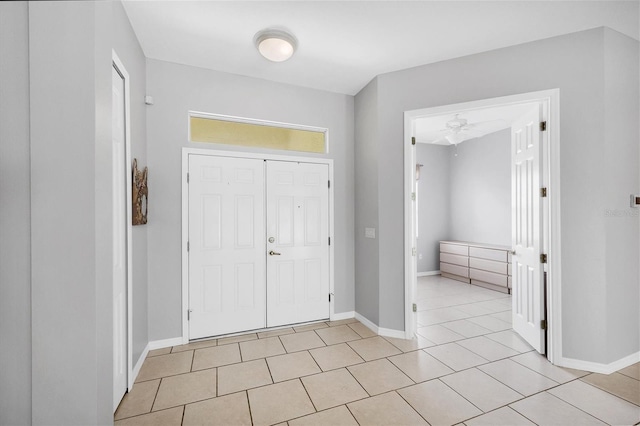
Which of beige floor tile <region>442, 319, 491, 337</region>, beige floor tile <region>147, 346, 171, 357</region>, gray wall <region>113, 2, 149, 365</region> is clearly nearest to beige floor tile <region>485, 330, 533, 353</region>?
beige floor tile <region>442, 319, 491, 337</region>

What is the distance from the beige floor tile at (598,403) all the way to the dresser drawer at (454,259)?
3483 millimetres

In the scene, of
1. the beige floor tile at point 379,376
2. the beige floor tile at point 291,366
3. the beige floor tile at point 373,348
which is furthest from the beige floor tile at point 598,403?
the beige floor tile at point 291,366

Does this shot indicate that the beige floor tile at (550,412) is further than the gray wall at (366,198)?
No

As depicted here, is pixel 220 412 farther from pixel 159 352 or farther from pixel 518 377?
pixel 518 377

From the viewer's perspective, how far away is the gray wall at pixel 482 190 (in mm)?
5402

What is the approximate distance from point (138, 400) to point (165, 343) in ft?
2.77

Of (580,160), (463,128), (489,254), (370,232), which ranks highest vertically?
(463,128)

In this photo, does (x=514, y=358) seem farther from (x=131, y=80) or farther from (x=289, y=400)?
(x=131, y=80)

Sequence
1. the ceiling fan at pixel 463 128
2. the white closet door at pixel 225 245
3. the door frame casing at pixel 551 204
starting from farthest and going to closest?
the ceiling fan at pixel 463 128
the white closet door at pixel 225 245
the door frame casing at pixel 551 204

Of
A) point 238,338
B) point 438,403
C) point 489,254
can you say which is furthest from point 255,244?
point 489,254

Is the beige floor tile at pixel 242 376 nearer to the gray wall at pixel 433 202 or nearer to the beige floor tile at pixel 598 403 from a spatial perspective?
the beige floor tile at pixel 598 403

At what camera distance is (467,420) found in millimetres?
1836

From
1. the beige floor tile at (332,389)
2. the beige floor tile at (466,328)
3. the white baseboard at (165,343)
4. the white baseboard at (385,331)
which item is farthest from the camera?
the beige floor tile at (466,328)

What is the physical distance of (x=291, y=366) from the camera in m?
2.52
